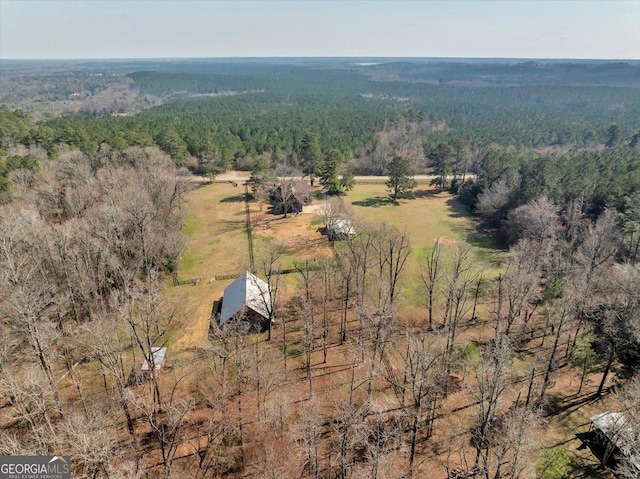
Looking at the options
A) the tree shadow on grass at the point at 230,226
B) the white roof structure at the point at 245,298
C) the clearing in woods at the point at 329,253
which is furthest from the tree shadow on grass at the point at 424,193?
the white roof structure at the point at 245,298

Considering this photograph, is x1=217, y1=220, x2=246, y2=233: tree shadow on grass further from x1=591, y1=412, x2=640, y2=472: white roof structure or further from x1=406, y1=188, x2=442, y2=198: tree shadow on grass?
x1=591, y1=412, x2=640, y2=472: white roof structure

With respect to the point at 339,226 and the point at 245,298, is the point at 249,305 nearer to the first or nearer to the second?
the point at 245,298

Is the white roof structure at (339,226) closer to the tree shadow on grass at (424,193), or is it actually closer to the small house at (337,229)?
the small house at (337,229)

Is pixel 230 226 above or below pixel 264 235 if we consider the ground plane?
above

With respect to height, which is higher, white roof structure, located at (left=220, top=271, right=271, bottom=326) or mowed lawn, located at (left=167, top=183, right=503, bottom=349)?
white roof structure, located at (left=220, top=271, right=271, bottom=326)

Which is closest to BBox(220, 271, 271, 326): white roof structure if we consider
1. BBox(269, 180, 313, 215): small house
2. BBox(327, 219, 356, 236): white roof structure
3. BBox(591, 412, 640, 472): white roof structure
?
BBox(327, 219, 356, 236): white roof structure

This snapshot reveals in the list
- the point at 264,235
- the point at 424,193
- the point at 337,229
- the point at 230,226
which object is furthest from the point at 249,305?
the point at 424,193

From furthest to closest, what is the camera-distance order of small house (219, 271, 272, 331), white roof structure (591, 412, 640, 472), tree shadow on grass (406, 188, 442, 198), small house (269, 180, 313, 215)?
tree shadow on grass (406, 188, 442, 198), small house (269, 180, 313, 215), small house (219, 271, 272, 331), white roof structure (591, 412, 640, 472)
